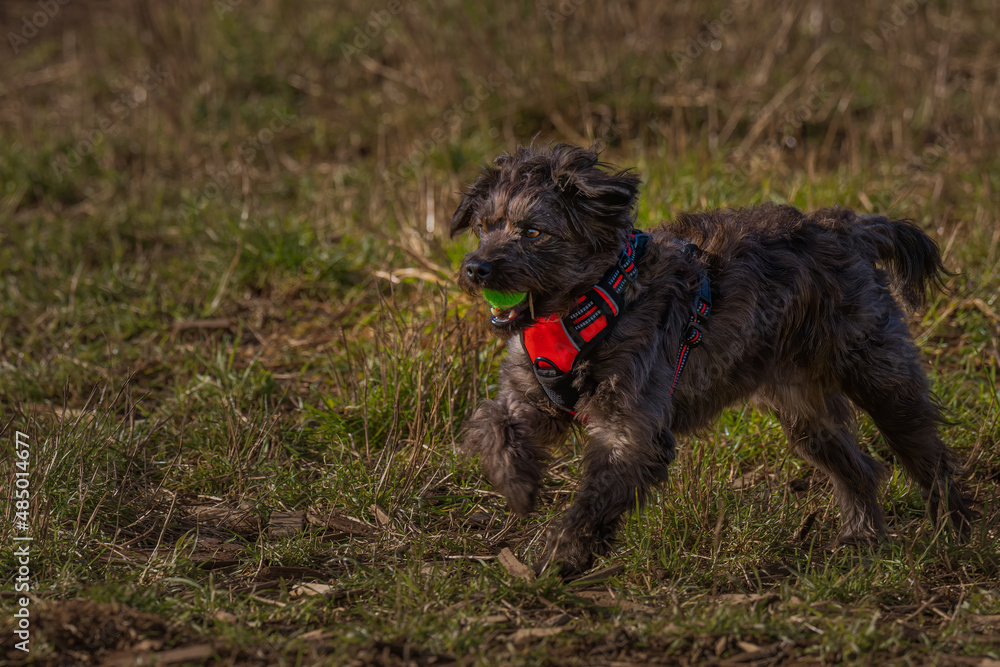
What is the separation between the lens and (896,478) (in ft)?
15.7

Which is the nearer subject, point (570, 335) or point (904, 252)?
point (570, 335)

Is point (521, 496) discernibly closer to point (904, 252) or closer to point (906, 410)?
point (906, 410)

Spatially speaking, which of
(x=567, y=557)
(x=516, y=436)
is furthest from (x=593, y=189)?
(x=567, y=557)

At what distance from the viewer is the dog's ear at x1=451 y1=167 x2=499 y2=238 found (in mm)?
4047

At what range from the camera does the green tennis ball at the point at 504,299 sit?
3.71 metres

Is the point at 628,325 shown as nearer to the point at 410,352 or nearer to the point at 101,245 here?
the point at 410,352

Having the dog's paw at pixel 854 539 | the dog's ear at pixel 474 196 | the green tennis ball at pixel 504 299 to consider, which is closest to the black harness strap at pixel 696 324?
the green tennis ball at pixel 504 299

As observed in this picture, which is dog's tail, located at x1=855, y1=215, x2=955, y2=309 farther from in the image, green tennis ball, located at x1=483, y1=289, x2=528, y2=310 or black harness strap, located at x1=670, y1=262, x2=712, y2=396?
green tennis ball, located at x1=483, y1=289, x2=528, y2=310

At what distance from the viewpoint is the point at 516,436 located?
12.2 ft

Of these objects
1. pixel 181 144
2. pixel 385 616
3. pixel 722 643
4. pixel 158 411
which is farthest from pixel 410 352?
pixel 181 144

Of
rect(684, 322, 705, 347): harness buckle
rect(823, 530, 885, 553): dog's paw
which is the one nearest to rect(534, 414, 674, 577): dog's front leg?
rect(684, 322, 705, 347): harness buckle

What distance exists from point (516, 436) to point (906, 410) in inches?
70.6

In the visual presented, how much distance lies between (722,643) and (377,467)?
Result: 182 cm

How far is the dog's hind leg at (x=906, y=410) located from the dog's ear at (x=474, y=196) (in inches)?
66.4
